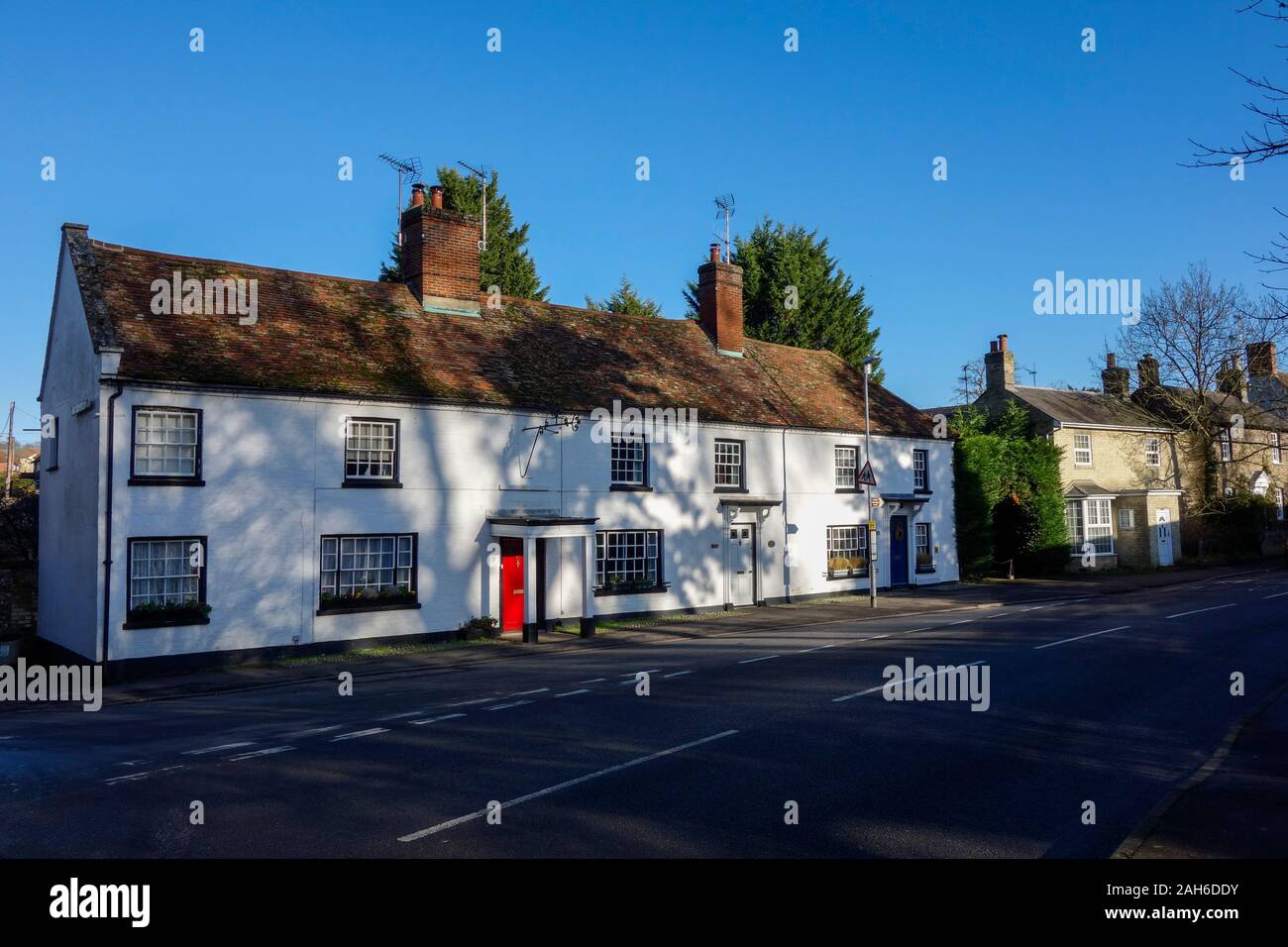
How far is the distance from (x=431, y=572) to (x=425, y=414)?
12.4 ft

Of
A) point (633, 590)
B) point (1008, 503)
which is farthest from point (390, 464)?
point (1008, 503)

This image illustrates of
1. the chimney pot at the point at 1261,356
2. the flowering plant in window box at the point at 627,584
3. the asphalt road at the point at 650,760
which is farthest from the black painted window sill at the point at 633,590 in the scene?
the chimney pot at the point at 1261,356

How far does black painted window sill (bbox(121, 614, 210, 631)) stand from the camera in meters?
17.2

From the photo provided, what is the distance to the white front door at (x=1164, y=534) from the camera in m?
41.9

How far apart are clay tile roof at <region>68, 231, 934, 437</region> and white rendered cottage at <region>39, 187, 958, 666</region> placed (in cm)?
9

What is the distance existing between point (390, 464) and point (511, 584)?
14.4ft

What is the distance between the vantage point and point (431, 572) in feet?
68.7

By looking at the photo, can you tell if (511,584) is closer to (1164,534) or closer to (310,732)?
(310,732)

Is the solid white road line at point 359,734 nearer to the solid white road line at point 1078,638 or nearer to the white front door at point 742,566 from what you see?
the solid white road line at point 1078,638

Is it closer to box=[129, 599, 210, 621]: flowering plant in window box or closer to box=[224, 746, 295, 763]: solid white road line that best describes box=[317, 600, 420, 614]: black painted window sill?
box=[129, 599, 210, 621]: flowering plant in window box

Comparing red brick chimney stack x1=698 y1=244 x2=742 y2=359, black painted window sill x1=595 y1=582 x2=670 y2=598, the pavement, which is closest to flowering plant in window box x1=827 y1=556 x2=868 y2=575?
the pavement

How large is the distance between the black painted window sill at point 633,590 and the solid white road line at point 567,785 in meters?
13.1
